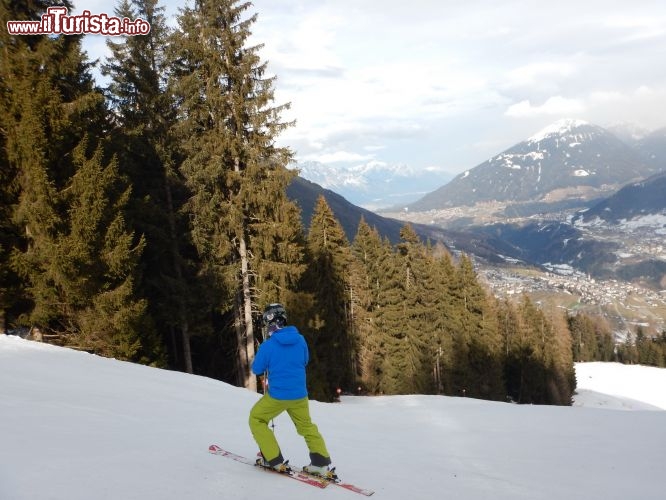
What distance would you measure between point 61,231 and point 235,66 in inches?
377

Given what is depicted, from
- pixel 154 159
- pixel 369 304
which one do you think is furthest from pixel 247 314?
pixel 369 304

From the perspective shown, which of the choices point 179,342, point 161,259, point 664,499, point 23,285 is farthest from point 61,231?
point 664,499

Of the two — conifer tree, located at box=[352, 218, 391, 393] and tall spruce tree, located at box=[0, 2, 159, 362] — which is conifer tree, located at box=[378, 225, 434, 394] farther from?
tall spruce tree, located at box=[0, 2, 159, 362]

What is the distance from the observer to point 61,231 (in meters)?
14.4

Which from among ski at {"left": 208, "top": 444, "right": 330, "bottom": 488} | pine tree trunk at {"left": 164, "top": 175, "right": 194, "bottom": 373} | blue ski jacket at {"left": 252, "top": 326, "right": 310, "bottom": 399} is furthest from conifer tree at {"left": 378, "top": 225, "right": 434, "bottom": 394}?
blue ski jacket at {"left": 252, "top": 326, "right": 310, "bottom": 399}

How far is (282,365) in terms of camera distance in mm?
6340

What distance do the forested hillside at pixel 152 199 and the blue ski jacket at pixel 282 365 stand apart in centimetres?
1058

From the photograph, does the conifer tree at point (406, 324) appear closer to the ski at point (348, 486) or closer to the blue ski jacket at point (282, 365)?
the ski at point (348, 486)

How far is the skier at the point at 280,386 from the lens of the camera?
6344mm

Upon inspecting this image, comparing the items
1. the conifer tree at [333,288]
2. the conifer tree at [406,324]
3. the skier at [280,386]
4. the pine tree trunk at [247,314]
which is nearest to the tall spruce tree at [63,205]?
the pine tree trunk at [247,314]

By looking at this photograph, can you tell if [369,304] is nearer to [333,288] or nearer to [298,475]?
[333,288]

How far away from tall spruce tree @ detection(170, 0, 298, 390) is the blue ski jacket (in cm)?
1344

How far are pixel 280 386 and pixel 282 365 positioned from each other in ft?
0.96

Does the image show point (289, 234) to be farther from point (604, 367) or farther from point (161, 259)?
point (604, 367)
